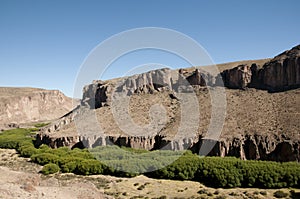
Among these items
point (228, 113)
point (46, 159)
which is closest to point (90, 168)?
point (46, 159)

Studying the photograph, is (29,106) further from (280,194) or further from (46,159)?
(280,194)

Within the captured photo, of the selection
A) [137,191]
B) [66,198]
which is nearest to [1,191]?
[66,198]

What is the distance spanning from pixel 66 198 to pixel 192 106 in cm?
5573

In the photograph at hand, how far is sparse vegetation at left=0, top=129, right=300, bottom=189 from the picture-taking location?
42.6 meters

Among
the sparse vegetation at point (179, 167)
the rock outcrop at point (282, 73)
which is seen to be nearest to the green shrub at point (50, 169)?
the sparse vegetation at point (179, 167)

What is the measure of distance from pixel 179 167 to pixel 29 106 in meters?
148

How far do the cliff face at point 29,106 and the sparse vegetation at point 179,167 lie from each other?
376 ft

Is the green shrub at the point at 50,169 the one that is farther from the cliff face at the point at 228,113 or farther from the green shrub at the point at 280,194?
the green shrub at the point at 280,194

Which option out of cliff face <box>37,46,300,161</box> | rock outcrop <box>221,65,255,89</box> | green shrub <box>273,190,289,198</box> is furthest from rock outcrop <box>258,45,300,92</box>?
green shrub <box>273,190,289,198</box>

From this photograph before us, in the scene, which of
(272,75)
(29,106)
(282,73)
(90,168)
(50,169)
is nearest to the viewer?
(90,168)

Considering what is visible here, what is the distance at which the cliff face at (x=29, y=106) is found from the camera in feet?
536

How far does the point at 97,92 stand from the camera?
111062mm

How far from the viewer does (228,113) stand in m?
67.9

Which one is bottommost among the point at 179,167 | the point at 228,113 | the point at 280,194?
the point at 280,194
